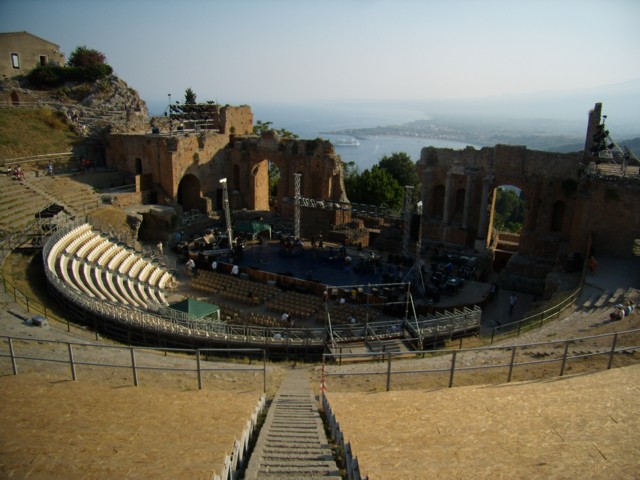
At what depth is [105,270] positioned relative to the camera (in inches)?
920

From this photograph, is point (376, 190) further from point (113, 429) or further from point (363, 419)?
point (113, 429)

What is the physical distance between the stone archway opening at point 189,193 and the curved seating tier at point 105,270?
11490mm

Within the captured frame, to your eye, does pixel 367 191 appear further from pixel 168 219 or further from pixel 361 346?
pixel 361 346

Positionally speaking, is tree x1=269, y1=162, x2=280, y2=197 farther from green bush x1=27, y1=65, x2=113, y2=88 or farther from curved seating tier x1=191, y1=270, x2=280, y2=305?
curved seating tier x1=191, y1=270, x2=280, y2=305

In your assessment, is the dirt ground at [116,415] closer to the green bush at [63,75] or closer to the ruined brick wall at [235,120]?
the ruined brick wall at [235,120]

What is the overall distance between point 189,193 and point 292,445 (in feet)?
105

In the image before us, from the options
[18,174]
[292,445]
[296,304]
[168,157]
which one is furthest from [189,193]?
[292,445]

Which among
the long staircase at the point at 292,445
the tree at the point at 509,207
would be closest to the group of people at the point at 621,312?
the long staircase at the point at 292,445

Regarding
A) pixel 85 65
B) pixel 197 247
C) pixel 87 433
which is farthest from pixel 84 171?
pixel 87 433

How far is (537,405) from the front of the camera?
10.2 meters

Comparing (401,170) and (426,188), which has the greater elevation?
(426,188)

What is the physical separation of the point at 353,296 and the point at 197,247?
11835mm

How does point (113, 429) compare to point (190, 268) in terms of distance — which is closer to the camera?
point (113, 429)

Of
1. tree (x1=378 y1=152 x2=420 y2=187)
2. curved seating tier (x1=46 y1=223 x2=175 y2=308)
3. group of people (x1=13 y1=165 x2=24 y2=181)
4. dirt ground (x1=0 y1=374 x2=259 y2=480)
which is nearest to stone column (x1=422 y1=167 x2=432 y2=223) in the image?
curved seating tier (x1=46 y1=223 x2=175 y2=308)
